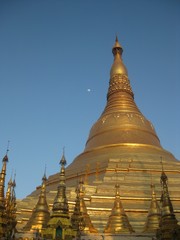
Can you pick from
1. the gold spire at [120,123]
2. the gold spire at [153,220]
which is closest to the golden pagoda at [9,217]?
the gold spire at [153,220]

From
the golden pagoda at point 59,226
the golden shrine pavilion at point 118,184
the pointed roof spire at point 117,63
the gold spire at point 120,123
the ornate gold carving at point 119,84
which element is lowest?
the golden pagoda at point 59,226

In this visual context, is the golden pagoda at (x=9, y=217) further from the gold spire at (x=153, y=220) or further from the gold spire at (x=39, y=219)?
the gold spire at (x=153, y=220)

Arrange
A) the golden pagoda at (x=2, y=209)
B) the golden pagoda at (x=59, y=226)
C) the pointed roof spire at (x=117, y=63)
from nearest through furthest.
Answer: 1. the golden pagoda at (x=59, y=226)
2. the golden pagoda at (x=2, y=209)
3. the pointed roof spire at (x=117, y=63)

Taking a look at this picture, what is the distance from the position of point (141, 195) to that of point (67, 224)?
9.56 meters

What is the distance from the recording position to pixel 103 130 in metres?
30.7

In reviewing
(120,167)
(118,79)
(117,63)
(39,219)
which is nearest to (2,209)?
(39,219)

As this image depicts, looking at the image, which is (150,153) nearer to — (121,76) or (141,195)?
(141,195)

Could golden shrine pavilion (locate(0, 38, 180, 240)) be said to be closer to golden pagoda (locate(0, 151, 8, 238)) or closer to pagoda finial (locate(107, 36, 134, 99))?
pagoda finial (locate(107, 36, 134, 99))

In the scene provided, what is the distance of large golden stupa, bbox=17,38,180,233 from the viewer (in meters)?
18.7

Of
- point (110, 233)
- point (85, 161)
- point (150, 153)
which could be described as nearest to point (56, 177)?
point (85, 161)

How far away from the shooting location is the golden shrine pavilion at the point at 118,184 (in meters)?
12.8

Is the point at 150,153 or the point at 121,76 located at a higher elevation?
the point at 121,76

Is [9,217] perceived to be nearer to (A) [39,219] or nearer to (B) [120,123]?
(A) [39,219]

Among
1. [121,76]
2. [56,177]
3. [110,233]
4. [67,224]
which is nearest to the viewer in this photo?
[67,224]
